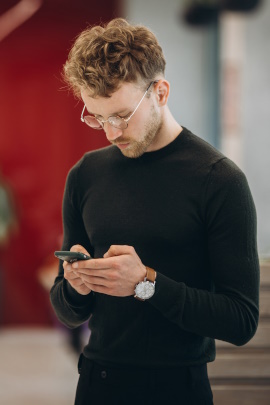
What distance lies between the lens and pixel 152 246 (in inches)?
64.4

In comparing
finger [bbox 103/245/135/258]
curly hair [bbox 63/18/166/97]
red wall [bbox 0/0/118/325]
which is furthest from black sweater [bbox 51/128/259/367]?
red wall [bbox 0/0/118/325]

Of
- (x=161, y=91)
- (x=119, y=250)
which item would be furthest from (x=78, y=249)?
(x=161, y=91)

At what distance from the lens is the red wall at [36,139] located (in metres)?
6.63

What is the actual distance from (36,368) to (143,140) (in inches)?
156

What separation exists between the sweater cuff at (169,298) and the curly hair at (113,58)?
0.50m

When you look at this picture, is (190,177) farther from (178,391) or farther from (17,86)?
(17,86)

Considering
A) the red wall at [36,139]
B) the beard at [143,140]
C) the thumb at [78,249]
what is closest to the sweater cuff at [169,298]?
Result: the thumb at [78,249]

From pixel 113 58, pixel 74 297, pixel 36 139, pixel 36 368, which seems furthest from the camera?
pixel 36 139

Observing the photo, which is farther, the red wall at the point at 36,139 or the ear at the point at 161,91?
the red wall at the point at 36,139

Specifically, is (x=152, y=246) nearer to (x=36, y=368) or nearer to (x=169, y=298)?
(x=169, y=298)

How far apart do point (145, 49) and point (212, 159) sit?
0.33 m

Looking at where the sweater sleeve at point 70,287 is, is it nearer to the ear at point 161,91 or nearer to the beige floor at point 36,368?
the ear at point 161,91

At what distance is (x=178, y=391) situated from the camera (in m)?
1.62

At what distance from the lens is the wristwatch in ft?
4.99
